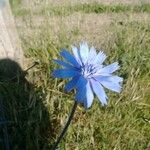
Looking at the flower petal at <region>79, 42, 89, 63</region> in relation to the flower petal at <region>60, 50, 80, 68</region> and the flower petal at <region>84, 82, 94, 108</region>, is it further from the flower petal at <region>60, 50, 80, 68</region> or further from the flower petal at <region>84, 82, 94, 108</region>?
the flower petal at <region>84, 82, 94, 108</region>

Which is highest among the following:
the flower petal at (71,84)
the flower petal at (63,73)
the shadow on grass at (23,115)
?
the flower petal at (63,73)

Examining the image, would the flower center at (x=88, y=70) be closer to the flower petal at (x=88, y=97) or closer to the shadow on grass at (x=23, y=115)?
the flower petal at (x=88, y=97)

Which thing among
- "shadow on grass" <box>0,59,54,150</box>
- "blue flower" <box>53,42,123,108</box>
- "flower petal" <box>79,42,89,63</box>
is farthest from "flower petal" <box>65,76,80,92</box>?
"shadow on grass" <box>0,59,54,150</box>

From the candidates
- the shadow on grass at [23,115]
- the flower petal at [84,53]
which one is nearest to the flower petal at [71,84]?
the flower petal at [84,53]

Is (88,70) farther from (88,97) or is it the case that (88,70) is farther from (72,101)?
(72,101)

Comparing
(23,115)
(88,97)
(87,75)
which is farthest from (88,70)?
(23,115)

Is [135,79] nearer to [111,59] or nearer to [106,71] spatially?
[111,59]

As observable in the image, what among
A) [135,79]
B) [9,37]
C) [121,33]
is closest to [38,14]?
[121,33]
